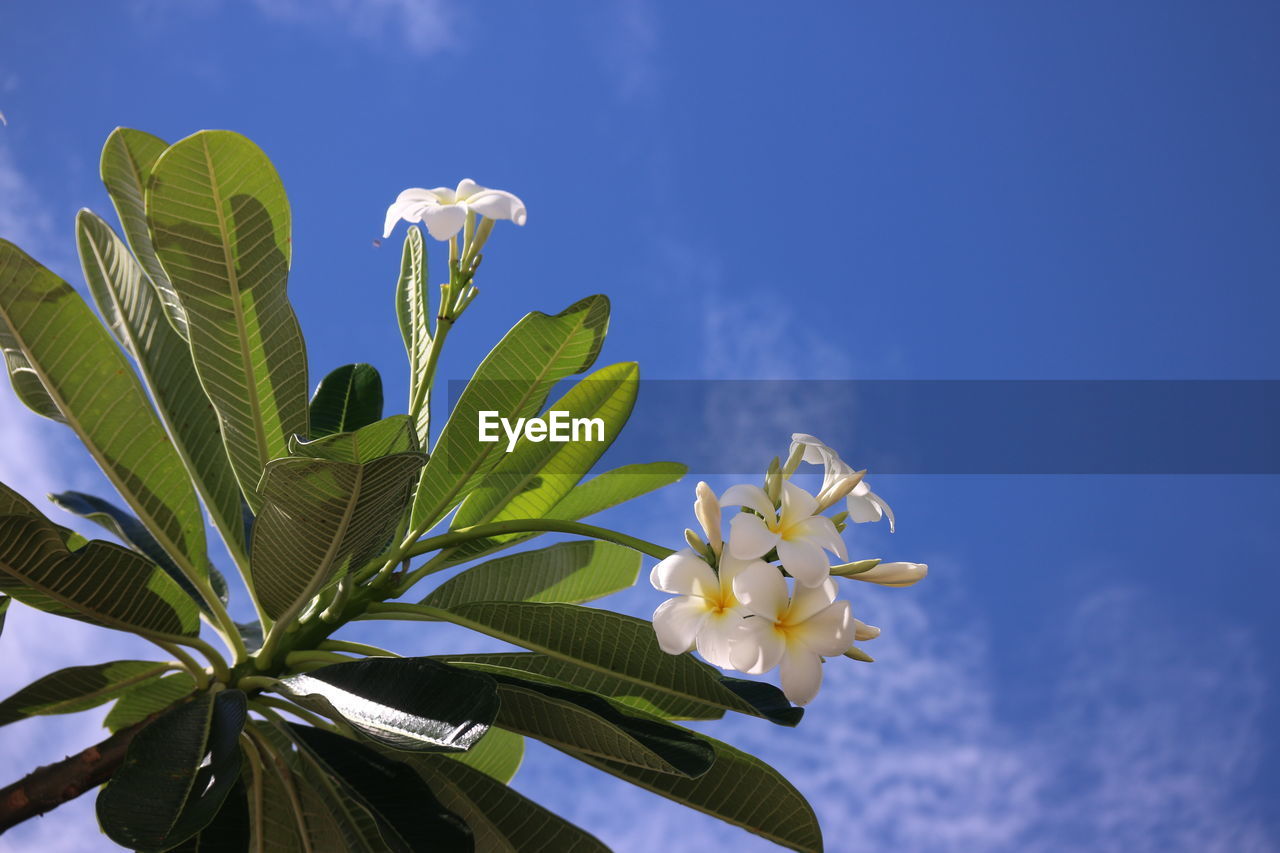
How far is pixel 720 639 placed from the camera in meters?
1.24

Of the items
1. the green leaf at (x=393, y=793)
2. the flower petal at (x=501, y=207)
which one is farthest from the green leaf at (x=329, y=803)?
the flower petal at (x=501, y=207)

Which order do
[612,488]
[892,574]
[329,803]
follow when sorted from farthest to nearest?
[612,488]
[329,803]
[892,574]

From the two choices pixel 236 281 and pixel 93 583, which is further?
pixel 236 281

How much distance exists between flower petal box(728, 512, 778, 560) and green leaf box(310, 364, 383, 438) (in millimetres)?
824

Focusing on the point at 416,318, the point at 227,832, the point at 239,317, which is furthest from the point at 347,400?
the point at 227,832

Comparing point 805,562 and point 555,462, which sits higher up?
point 555,462

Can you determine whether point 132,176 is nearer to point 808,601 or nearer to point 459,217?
point 459,217

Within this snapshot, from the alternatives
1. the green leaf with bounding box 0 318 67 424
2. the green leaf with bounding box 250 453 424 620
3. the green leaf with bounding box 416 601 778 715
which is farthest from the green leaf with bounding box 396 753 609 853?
the green leaf with bounding box 0 318 67 424

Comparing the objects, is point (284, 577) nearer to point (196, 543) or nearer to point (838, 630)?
point (196, 543)

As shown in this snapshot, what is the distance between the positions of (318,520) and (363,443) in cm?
13

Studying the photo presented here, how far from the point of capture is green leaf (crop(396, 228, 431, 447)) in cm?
175

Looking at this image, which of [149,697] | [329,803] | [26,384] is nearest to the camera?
[329,803]

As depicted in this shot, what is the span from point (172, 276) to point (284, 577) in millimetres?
441

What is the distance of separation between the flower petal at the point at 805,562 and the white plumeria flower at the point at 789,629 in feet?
0.07
